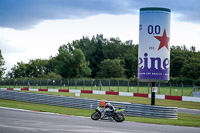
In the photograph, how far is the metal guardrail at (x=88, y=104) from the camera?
75.5ft

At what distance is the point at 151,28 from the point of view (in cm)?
2356

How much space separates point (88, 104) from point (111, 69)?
8352 cm

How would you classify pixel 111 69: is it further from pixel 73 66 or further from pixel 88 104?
pixel 88 104

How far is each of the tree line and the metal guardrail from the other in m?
53.9

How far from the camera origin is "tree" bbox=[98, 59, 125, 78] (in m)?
111

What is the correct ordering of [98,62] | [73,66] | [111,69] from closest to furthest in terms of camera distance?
[73,66], [111,69], [98,62]

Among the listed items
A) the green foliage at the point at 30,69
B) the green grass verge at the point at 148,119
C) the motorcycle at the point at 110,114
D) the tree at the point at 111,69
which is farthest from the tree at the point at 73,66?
the motorcycle at the point at 110,114

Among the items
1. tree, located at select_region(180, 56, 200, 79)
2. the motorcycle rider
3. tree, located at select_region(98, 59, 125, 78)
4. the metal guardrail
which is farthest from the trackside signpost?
tree, located at select_region(98, 59, 125, 78)

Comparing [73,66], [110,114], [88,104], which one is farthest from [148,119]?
[73,66]

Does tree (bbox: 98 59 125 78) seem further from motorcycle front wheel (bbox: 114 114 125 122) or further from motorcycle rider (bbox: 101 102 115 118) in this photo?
motorcycle front wheel (bbox: 114 114 125 122)

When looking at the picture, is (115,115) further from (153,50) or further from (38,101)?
(38,101)

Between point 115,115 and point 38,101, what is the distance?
14.4 metres

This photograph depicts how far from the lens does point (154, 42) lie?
23656 mm

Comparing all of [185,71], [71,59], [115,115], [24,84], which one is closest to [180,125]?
[115,115]
